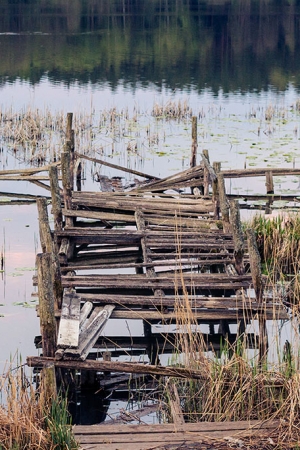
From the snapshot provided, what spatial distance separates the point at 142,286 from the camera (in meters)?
8.48

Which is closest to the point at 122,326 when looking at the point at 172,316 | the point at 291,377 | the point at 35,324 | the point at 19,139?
the point at 35,324

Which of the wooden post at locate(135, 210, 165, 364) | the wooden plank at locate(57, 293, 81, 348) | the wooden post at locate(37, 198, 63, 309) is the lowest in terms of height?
the wooden post at locate(135, 210, 165, 364)

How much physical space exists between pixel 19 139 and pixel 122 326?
1138cm

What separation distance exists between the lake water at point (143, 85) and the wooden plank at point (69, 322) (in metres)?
1.52

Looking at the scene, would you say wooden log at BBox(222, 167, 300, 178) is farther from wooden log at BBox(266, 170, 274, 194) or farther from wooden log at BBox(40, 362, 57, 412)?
wooden log at BBox(40, 362, 57, 412)

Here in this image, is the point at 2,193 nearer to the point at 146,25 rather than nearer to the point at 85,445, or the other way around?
the point at 85,445

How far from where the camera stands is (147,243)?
33.3ft

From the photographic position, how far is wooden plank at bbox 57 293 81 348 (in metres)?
6.70

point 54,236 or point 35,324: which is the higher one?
point 54,236

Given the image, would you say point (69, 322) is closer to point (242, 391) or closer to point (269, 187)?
point (242, 391)

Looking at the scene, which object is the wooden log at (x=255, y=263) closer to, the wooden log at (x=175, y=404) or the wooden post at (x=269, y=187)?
the wooden log at (x=175, y=404)

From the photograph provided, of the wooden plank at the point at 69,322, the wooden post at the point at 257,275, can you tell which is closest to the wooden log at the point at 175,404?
the wooden plank at the point at 69,322

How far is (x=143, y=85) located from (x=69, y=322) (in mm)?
23827

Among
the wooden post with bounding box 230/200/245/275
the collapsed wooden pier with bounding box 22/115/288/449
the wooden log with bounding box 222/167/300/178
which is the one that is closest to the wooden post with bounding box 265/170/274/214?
the wooden log with bounding box 222/167/300/178
